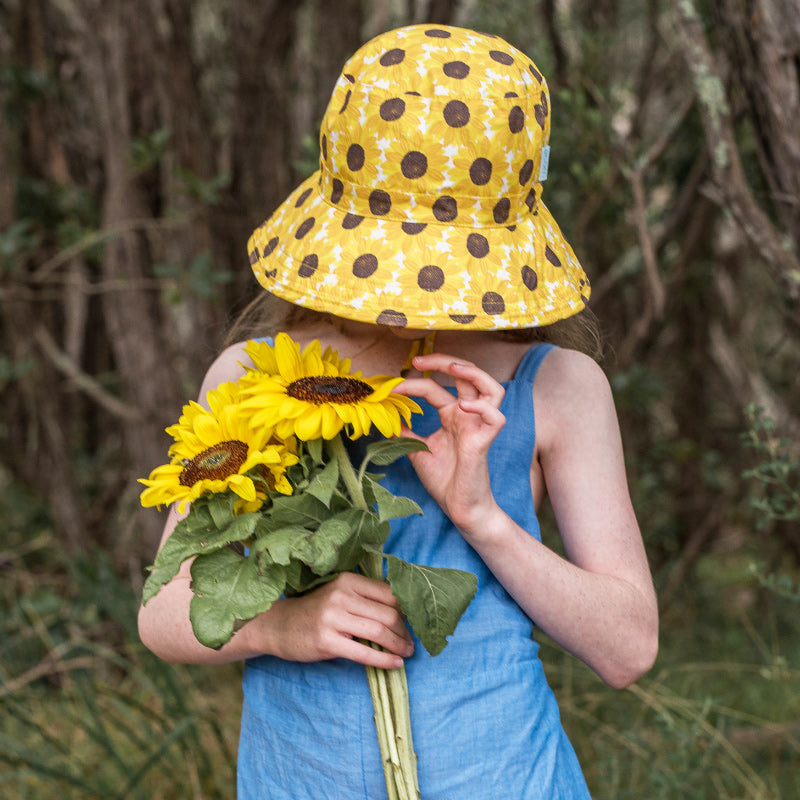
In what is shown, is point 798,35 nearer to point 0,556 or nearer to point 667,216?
point 667,216

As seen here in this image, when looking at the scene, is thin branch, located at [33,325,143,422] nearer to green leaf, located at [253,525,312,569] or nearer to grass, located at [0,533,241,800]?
grass, located at [0,533,241,800]

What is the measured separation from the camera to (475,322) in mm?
994

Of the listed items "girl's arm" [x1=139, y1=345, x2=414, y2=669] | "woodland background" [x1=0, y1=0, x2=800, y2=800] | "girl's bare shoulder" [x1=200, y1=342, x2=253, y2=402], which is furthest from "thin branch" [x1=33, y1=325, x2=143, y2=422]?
"girl's arm" [x1=139, y1=345, x2=414, y2=669]

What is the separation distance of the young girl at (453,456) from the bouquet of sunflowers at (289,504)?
7cm

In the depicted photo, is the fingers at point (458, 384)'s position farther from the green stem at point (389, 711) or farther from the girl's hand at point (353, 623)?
the girl's hand at point (353, 623)

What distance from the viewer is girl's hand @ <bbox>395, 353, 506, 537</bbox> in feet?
3.37

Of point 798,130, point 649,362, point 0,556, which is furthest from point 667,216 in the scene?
point 0,556

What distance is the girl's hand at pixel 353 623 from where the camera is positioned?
100 cm

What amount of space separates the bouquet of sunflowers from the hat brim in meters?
0.09

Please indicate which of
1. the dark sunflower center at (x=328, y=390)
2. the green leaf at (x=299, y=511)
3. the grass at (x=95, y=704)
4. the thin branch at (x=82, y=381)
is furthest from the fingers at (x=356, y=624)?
the thin branch at (x=82, y=381)

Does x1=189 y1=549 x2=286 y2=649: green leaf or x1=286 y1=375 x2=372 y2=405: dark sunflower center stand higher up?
x1=286 y1=375 x2=372 y2=405: dark sunflower center

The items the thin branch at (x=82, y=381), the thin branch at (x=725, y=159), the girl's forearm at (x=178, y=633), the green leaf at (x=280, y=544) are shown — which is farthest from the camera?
the thin branch at (x=82, y=381)

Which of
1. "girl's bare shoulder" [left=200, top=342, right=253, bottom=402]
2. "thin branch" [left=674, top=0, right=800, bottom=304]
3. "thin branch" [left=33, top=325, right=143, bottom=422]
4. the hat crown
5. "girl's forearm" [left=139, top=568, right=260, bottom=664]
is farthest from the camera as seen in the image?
"thin branch" [left=33, top=325, right=143, bottom=422]

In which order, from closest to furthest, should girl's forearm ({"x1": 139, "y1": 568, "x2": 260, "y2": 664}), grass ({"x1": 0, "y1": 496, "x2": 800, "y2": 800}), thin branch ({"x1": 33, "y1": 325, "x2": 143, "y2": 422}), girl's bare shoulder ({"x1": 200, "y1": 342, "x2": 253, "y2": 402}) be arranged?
girl's forearm ({"x1": 139, "y1": 568, "x2": 260, "y2": 664}) < girl's bare shoulder ({"x1": 200, "y1": 342, "x2": 253, "y2": 402}) < grass ({"x1": 0, "y1": 496, "x2": 800, "y2": 800}) < thin branch ({"x1": 33, "y1": 325, "x2": 143, "y2": 422})
